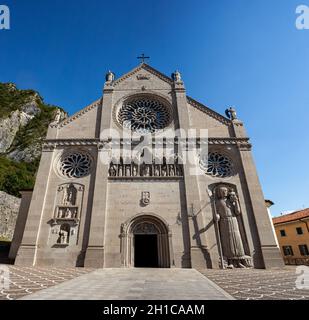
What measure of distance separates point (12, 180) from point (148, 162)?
32.7 metres

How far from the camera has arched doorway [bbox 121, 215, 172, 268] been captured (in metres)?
13.9

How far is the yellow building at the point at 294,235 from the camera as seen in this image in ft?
85.1

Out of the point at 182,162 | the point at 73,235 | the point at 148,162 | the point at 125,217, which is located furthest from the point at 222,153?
the point at 73,235

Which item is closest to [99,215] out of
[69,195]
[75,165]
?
[69,195]

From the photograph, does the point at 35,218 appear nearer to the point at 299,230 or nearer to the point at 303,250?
the point at 299,230

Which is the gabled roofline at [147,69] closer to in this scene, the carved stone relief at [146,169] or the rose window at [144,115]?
the rose window at [144,115]

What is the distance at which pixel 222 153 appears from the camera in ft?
58.7

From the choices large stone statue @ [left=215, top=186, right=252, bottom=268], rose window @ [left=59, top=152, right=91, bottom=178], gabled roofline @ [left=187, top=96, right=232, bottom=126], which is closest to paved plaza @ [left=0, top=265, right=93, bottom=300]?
rose window @ [left=59, top=152, right=91, bottom=178]

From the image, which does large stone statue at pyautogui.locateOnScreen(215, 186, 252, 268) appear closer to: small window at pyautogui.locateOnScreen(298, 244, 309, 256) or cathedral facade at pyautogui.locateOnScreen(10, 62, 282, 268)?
cathedral facade at pyautogui.locateOnScreen(10, 62, 282, 268)

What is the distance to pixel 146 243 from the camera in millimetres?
15695

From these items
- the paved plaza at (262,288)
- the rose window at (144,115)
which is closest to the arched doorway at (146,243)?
the paved plaza at (262,288)

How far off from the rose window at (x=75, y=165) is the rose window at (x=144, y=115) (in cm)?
496
